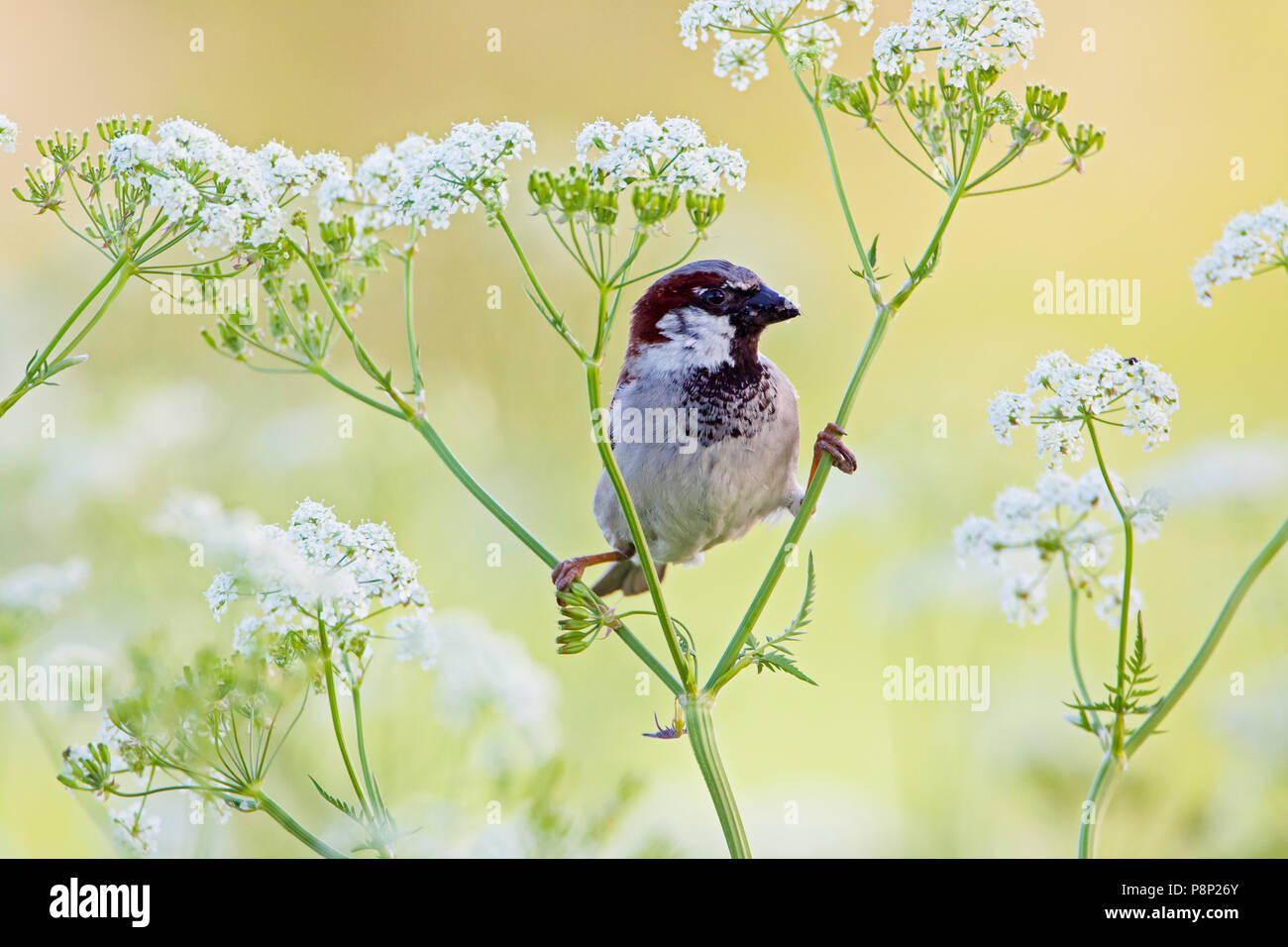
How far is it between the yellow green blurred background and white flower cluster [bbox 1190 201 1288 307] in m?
1.21

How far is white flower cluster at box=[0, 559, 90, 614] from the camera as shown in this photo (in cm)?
254

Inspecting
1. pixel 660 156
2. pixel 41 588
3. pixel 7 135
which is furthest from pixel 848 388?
pixel 41 588

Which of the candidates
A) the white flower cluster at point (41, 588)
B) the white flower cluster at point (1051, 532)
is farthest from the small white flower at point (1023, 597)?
the white flower cluster at point (41, 588)

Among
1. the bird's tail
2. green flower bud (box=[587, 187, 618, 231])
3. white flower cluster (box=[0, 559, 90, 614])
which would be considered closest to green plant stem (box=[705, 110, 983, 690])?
green flower bud (box=[587, 187, 618, 231])

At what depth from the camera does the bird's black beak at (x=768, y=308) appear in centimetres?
279

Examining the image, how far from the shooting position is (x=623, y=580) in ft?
12.4

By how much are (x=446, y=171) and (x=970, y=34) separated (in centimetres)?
92

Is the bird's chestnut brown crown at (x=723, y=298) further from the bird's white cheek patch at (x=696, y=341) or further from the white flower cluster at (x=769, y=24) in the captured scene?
the white flower cluster at (x=769, y=24)

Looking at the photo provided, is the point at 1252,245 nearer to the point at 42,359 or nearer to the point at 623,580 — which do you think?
the point at 42,359

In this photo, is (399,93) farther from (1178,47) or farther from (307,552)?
(307,552)

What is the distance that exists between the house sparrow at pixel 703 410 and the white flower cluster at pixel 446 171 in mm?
1007

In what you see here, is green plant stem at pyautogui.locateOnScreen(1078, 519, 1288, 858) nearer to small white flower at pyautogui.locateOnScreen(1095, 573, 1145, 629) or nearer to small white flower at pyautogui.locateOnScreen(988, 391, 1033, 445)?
small white flower at pyautogui.locateOnScreen(1095, 573, 1145, 629)

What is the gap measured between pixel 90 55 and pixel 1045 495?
5.54 m
